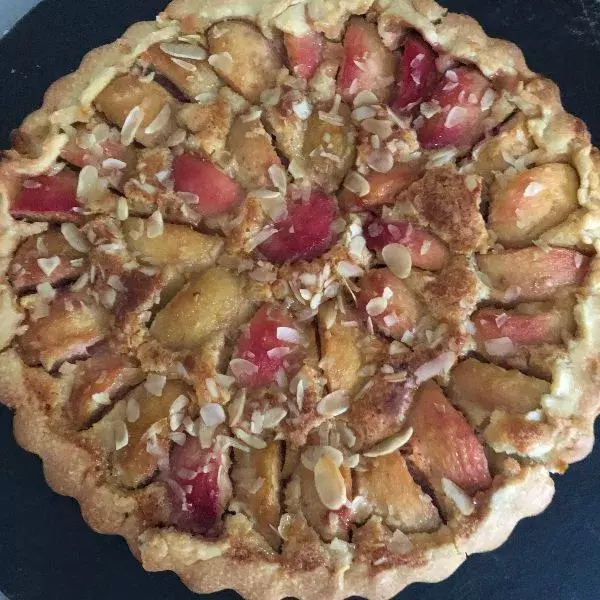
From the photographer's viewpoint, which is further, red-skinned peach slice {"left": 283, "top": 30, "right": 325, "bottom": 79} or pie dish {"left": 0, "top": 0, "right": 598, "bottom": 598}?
red-skinned peach slice {"left": 283, "top": 30, "right": 325, "bottom": 79}

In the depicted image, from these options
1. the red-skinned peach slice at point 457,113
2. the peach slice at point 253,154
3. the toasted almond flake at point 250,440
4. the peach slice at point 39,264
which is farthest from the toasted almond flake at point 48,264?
the red-skinned peach slice at point 457,113

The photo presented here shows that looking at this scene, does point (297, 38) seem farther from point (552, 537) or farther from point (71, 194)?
point (552, 537)

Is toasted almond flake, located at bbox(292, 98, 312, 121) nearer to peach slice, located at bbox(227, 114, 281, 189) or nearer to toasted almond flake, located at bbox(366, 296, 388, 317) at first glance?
peach slice, located at bbox(227, 114, 281, 189)

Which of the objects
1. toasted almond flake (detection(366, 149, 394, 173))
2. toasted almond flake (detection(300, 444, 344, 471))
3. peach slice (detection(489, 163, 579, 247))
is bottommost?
toasted almond flake (detection(300, 444, 344, 471))

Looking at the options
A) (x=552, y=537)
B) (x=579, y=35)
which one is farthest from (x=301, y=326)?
(x=579, y=35)

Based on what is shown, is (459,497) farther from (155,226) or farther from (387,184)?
(155,226)

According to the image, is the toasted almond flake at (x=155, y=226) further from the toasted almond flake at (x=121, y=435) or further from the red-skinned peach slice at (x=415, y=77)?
the red-skinned peach slice at (x=415, y=77)

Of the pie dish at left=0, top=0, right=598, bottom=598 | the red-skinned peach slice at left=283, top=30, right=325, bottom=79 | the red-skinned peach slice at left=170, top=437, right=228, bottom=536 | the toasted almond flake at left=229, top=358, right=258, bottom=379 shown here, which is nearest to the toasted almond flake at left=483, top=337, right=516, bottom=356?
the pie dish at left=0, top=0, right=598, bottom=598

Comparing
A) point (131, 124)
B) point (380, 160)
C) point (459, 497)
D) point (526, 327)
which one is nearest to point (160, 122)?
point (131, 124)
